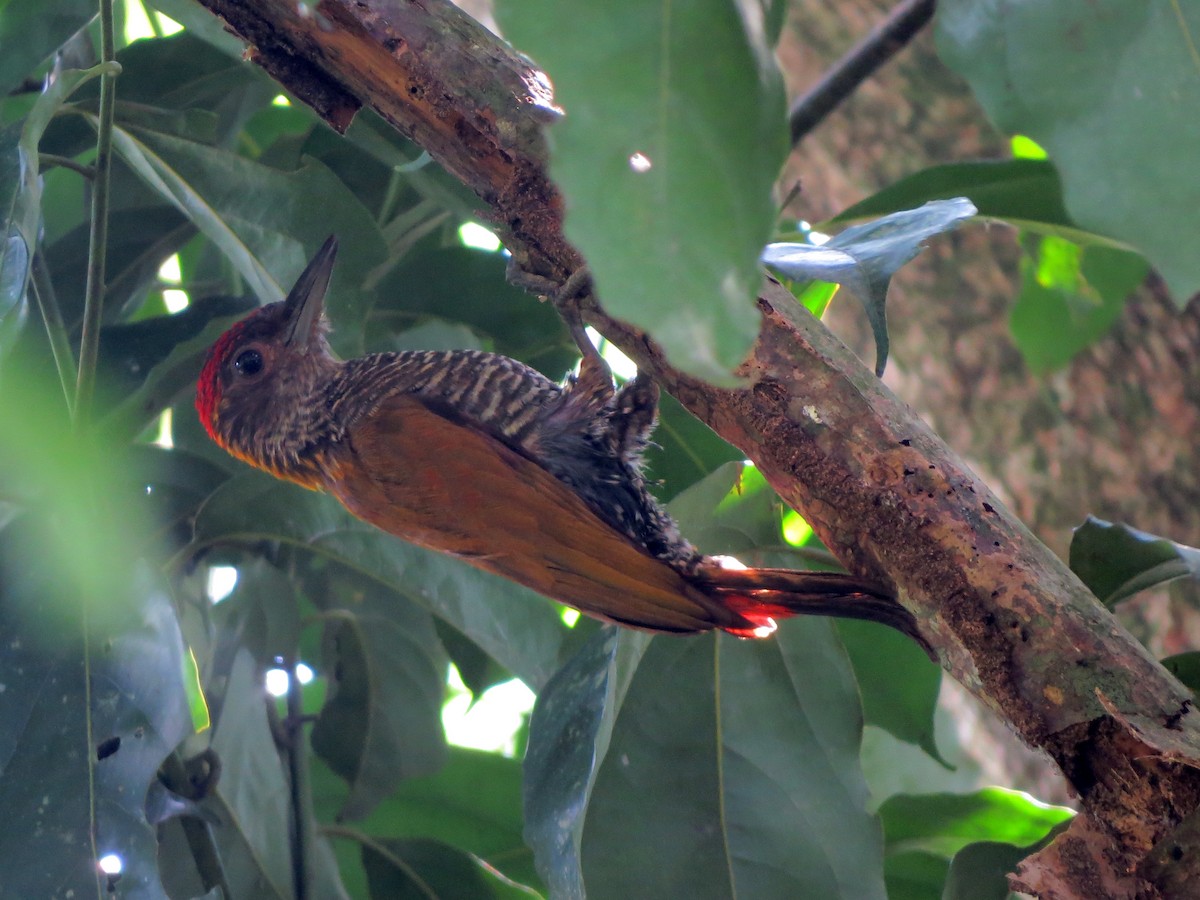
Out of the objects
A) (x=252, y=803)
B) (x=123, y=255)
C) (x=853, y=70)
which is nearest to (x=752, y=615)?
(x=252, y=803)

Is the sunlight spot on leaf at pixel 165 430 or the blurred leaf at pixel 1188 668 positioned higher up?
the blurred leaf at pixel 1188 668

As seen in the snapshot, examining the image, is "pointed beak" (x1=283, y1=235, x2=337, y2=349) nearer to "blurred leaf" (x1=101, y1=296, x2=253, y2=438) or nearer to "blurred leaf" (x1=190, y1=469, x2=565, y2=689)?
"blurred leaf" (x1=101, y1=296, x2=253, y2=438)

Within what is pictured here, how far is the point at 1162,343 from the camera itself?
3.60m

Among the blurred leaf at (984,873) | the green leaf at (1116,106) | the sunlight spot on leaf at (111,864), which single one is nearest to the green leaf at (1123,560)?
the blurred leaf at (984,873)

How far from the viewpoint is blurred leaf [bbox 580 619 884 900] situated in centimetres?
182

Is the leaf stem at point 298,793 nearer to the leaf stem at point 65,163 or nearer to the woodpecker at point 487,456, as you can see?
the woodpecker at point 487,456

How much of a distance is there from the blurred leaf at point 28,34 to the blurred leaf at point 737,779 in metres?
1.59

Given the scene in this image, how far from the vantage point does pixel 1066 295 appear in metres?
2.89

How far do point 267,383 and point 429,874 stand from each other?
53.7 inches

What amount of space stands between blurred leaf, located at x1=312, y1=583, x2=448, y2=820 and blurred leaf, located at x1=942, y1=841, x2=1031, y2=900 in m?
1.38

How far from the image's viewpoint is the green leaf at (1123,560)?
1.58 m

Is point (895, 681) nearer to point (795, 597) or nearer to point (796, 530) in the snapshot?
point (796, 530)

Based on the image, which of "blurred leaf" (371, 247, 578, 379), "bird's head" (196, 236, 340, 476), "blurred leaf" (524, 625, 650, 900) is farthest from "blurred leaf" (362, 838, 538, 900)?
"blurred leaf" (371, 247, 578, 379)

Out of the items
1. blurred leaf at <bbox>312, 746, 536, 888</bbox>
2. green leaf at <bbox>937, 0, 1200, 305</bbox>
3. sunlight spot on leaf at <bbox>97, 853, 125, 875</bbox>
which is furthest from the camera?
blurred leaf at <bbox>312, 746, 536, 888</bbox>
